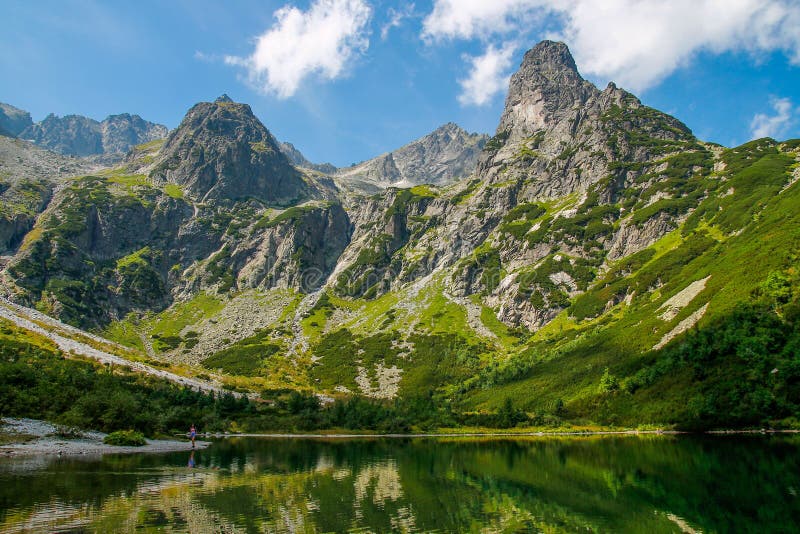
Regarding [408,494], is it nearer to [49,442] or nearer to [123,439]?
[49,442]

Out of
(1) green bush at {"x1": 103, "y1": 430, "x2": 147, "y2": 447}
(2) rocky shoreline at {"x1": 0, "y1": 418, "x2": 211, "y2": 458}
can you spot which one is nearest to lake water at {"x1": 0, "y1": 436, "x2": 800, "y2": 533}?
(2) rocky shoreline at {"x1": 0, "y1": 418, "x2": 211, "y2": 458}

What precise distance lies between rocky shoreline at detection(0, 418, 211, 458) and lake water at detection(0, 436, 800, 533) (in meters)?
6.01

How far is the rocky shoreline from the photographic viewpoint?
169 feet

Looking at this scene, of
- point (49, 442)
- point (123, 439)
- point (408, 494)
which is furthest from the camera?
point (123, 439)

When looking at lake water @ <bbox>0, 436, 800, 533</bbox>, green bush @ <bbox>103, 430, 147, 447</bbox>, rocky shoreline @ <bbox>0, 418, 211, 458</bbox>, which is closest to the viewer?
lake water @ <bbox>0, 436, 800, 533</bbox>

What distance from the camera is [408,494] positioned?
35625mm

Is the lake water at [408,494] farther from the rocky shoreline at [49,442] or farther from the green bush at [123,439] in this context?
the green bush at [123,439]

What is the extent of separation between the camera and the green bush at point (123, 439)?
64.0 meters

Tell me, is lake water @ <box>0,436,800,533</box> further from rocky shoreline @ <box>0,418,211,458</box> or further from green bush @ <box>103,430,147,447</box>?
green bush @ <box>103,430,147,447</box>

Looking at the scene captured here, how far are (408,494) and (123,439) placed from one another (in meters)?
47.7

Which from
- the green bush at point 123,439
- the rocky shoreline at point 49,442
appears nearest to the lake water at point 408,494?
the rocky shoreline at point 49,442

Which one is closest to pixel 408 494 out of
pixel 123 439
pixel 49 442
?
pixel 49 442

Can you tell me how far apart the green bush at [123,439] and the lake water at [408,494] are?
11398 mm

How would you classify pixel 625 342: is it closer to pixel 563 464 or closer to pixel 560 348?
pixel 560 348
